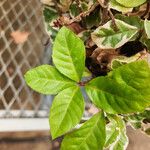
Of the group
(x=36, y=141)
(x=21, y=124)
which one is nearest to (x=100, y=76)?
(x=21, y=124)

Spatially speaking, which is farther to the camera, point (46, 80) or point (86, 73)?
point (86, 73)

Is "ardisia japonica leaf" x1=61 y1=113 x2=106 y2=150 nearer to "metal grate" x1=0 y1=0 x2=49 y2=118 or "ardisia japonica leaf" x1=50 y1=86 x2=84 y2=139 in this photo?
"ardisia japonica leaf" x1=50 y1=86 x2=84 y2=139

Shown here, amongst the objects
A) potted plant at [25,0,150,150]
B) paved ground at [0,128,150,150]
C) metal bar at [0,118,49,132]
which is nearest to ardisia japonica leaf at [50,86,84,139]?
→ potted plant at [25,0,150,150]

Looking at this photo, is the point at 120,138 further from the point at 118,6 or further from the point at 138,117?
the point at 118,6

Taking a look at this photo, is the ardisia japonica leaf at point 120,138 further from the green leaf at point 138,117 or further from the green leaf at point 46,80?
the green leaf at point 46,80

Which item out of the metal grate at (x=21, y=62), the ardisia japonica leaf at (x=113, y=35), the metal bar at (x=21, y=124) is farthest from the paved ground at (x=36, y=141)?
the ardisia japonica leaf at (x=113, y=35)

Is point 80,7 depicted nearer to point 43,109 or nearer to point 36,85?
point 36,85
